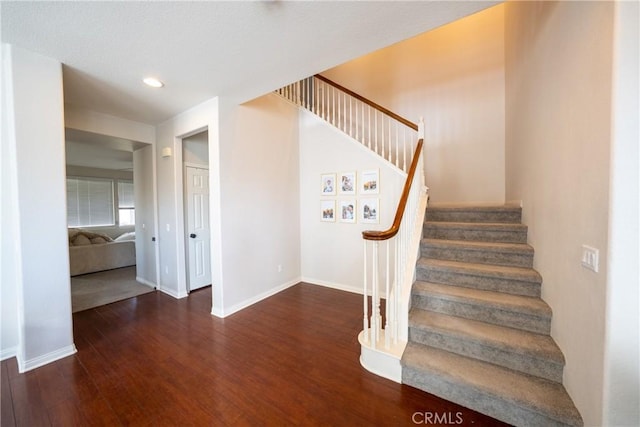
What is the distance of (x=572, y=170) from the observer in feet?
4.83

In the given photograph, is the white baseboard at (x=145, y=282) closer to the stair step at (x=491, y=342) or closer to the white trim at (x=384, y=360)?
the white trim at (x=384, y=360)

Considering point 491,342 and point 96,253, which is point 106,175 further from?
point 491,342

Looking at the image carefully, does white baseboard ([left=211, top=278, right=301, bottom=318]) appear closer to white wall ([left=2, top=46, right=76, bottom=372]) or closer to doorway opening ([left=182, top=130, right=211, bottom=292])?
doorway opening ([left=182, top=130, right=211, bottom=292])

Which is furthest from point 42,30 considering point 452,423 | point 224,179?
point 452,423

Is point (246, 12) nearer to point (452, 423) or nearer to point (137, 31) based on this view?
point (137, 31)

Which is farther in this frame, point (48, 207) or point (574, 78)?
point (48, 207)

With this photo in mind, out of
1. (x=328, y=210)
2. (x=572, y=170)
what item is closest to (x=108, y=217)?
(x=328, y=210)

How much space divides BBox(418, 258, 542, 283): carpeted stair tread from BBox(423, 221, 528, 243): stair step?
0.39 meters

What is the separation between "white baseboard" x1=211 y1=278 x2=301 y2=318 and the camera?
119 inches

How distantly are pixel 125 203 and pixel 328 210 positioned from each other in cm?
767

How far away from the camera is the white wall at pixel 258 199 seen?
10.0 feet

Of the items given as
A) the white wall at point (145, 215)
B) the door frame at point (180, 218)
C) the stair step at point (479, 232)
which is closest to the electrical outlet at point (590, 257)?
the stair step at point (479, 232)

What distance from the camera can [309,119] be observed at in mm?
4168

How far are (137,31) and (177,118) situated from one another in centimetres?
189
